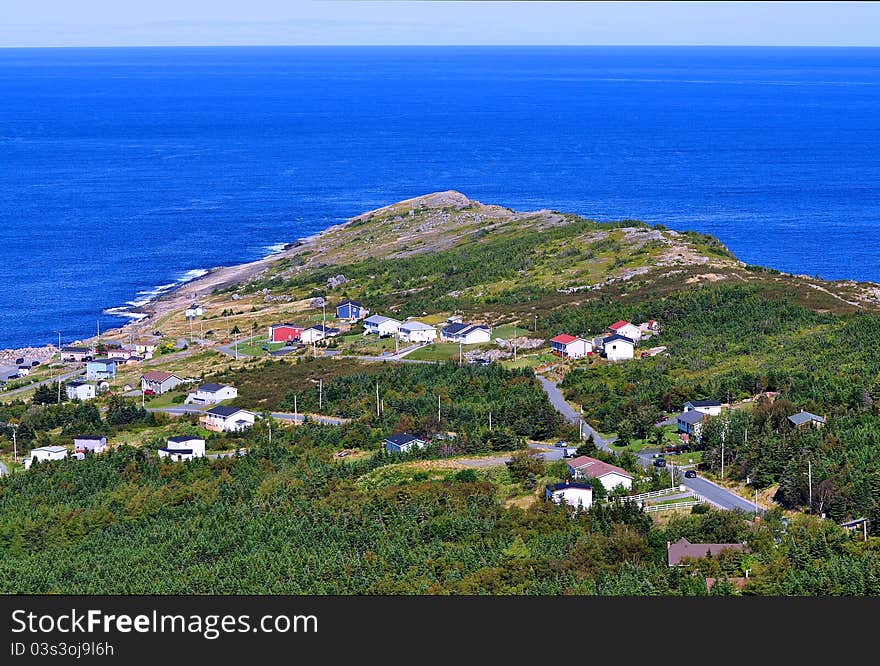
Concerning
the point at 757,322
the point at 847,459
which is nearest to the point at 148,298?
the point at 757,322

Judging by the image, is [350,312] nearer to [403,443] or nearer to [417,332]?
[417,332]

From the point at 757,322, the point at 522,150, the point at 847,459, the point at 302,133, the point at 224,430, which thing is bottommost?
the point at 847,459

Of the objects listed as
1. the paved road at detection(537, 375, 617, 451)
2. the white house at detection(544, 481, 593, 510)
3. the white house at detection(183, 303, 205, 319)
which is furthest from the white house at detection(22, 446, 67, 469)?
the white house at detection(183, 303, 205, 319)

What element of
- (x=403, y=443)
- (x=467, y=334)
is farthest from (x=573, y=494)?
(x=467, y=334)

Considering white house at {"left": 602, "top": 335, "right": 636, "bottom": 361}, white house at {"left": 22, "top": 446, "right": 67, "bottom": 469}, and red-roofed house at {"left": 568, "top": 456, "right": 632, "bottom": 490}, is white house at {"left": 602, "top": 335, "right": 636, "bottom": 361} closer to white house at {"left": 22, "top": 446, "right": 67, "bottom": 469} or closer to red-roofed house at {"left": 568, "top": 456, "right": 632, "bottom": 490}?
red-roofed house at {"left": 568, "top": 456, "right": 632, "bottom": 490}

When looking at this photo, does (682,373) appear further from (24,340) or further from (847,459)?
(24,340)
